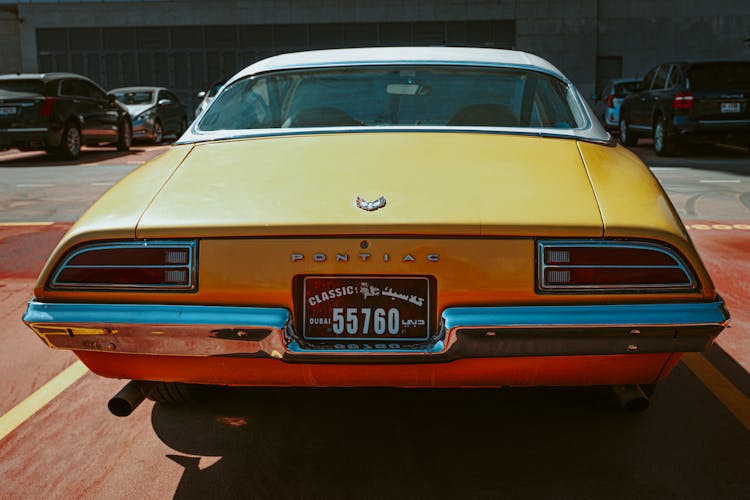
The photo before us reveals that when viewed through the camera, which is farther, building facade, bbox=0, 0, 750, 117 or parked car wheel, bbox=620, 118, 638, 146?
building facade, bbox=0, 0, 750, 117

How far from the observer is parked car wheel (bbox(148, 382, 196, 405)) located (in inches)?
132

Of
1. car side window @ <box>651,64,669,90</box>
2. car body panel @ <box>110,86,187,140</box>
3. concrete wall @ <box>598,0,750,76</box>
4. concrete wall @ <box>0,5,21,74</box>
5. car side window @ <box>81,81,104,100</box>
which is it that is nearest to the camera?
car side window @ <box>651,64,669,90</box>

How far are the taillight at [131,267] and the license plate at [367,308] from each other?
0.38m

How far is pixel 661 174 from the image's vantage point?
11961 millimetres

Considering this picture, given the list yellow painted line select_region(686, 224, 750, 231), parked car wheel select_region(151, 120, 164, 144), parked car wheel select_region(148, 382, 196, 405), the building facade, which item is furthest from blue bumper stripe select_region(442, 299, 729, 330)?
the building facade

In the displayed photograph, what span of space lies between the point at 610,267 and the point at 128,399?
1.63 meters

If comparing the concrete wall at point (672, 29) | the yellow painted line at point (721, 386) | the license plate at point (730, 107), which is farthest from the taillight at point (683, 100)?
the concrete wall at point (672, 29)

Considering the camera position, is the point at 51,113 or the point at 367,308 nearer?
the point at 367,308

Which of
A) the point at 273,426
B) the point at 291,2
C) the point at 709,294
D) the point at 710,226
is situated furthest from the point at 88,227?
the point at 291,2

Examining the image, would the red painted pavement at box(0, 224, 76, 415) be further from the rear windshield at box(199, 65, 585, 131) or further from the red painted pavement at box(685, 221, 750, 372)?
the red painted pavement at box(685, 221, 750, 372)

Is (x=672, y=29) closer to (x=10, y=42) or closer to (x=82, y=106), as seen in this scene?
(x=82, y=106)

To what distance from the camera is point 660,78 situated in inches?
615

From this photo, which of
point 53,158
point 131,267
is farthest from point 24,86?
point 131,267

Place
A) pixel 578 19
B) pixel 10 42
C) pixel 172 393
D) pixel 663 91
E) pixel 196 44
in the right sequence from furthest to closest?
pixel 10 42, pixel 196 44, pixel 578 19, pixel 663 91, pixel 172 393
